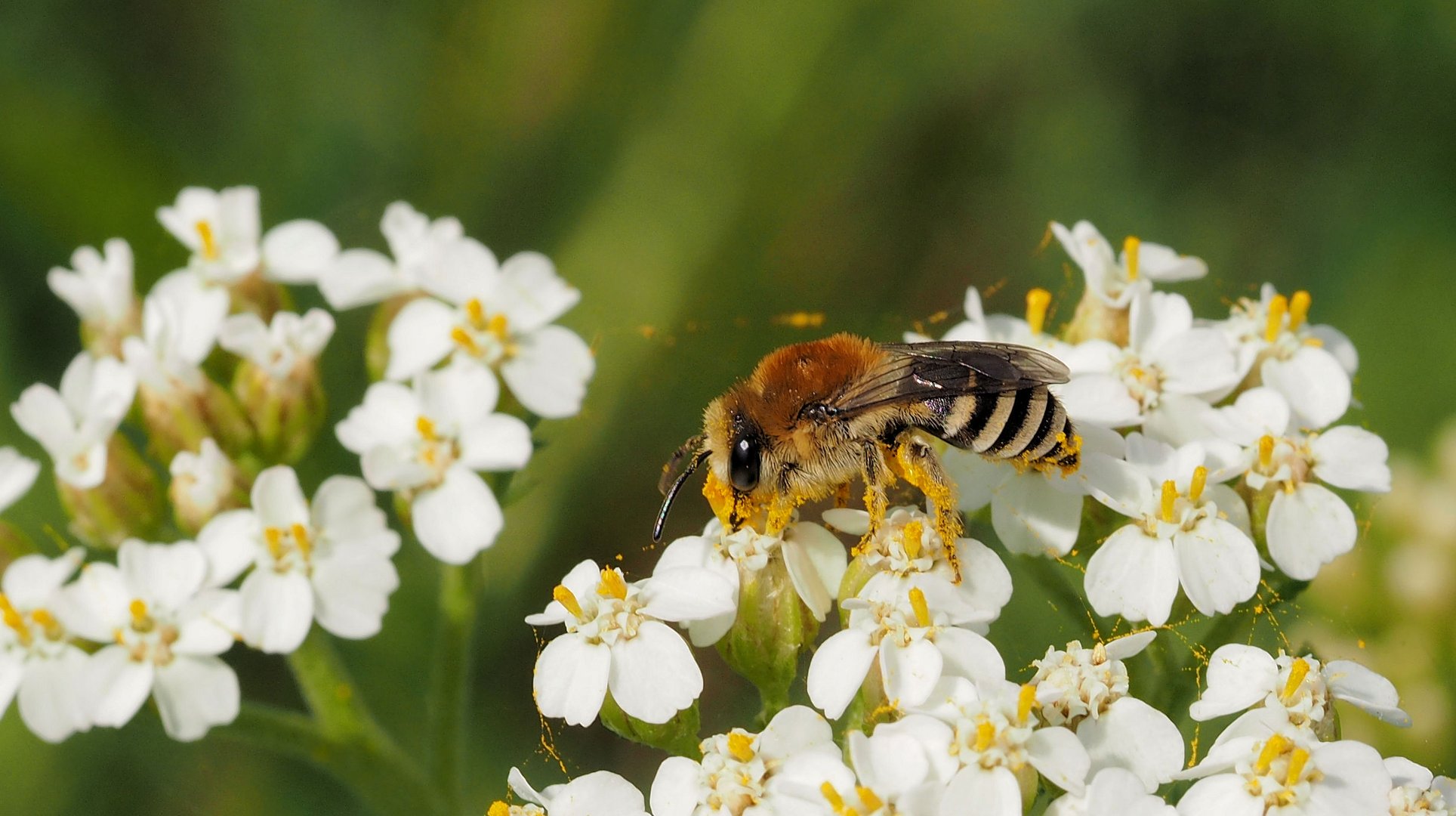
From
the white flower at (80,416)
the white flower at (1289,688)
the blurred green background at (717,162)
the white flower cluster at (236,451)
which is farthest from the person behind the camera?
the blurred green background at (717,162)

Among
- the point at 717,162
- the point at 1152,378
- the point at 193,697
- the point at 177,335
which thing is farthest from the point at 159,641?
the point at 717,162

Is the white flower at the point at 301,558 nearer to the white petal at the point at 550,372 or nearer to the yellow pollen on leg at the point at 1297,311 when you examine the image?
the white petal at the point at 550,372

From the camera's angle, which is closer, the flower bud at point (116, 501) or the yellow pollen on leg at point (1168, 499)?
the yellow pollen on leg at point (1168, 499)

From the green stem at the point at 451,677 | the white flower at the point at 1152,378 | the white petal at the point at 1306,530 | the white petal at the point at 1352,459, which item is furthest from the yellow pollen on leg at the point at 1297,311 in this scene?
the green stem at the point at 451,677

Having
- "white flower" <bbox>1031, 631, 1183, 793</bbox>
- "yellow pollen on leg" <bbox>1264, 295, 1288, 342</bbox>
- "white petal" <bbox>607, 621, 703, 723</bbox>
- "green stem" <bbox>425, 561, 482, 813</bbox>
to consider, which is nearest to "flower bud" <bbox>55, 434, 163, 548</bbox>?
"green stem" <bbox>425, 561, 482, 813</bbox>

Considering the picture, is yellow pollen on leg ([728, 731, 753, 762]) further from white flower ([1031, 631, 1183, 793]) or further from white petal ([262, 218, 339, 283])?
white petal ([262, 218, 339, 283])

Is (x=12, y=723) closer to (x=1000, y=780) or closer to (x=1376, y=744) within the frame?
(x=1000, y=780)
